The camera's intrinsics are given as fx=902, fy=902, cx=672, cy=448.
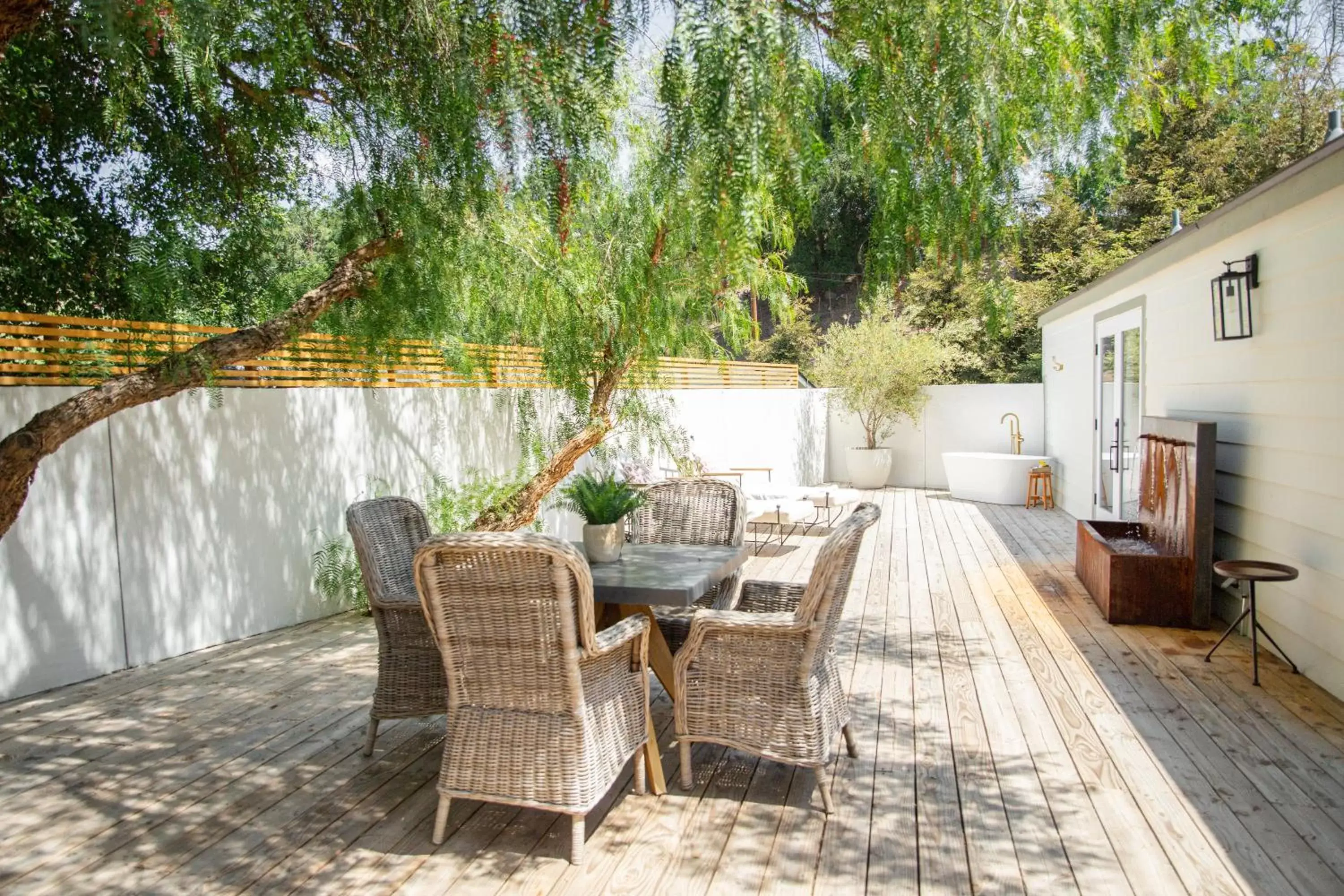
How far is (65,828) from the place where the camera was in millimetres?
2662

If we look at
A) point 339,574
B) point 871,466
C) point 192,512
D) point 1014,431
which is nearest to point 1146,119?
point 192,512

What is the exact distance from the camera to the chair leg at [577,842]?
7.95 ft

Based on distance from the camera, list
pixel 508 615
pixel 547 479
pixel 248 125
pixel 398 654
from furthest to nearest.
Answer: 1. pixel 547 479
2. pixel 248 125
3. pixel 398 654
4. pixel 508 615

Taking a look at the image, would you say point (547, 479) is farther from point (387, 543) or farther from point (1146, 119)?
point (1146, 119)

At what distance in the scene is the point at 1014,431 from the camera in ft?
38.0

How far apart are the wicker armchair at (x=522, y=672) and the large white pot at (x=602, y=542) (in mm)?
712

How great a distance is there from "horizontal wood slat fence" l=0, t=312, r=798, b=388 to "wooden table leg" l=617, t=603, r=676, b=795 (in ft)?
5.68

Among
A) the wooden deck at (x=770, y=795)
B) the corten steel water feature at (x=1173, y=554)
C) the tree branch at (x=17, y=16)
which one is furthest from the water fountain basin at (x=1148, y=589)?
the tree branch at (x=17, y=16)

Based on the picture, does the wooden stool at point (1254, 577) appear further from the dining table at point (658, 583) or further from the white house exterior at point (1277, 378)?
the dining table at point (658, 583)

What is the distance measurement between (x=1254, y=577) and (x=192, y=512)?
4902 mm

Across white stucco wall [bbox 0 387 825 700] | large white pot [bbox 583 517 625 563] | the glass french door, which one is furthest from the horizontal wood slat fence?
the glass french door

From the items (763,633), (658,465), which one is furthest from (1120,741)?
(658,465)

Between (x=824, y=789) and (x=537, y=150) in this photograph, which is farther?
(x=824, y=789)

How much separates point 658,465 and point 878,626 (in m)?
3.69
